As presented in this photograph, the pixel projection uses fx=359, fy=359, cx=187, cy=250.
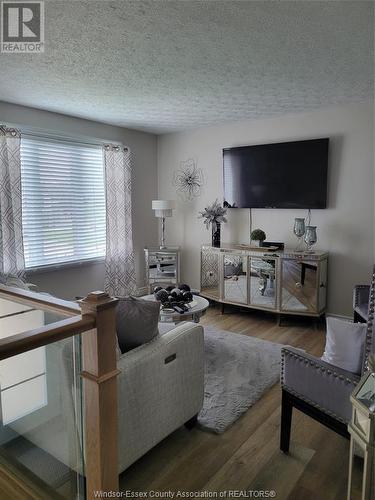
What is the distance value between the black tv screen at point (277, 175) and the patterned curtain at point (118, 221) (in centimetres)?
141

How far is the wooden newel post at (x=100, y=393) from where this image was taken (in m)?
1.34

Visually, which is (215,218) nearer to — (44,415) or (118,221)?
(118,221)

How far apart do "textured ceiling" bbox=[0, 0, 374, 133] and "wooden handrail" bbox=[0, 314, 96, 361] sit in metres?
1.71

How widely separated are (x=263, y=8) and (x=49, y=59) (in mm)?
1605

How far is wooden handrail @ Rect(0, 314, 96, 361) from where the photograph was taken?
1090 millimetres

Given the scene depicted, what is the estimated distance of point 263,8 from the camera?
6.50 ft

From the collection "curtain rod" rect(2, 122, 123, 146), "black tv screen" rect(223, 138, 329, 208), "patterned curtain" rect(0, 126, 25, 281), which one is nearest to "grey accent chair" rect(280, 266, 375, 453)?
"black tv screen" rect(223, 138, 329, 208)

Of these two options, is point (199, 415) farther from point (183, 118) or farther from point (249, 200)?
point (183, 118)

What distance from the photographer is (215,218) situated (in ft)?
15.8

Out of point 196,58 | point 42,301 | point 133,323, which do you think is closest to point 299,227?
point 196,58

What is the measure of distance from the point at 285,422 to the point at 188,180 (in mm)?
3950

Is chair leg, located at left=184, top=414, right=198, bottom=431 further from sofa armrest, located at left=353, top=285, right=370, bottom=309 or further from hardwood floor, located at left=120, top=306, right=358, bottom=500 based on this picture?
sofa armrest, located at left=353, top=285, right=370, bottom=309

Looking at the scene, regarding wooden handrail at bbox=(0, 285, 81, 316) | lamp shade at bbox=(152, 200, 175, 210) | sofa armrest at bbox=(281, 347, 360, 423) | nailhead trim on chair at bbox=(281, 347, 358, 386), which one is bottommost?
sofa armrest at bbox=(281, 347, 360, 423)

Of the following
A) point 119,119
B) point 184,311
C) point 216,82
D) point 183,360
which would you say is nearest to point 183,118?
point 119,119
